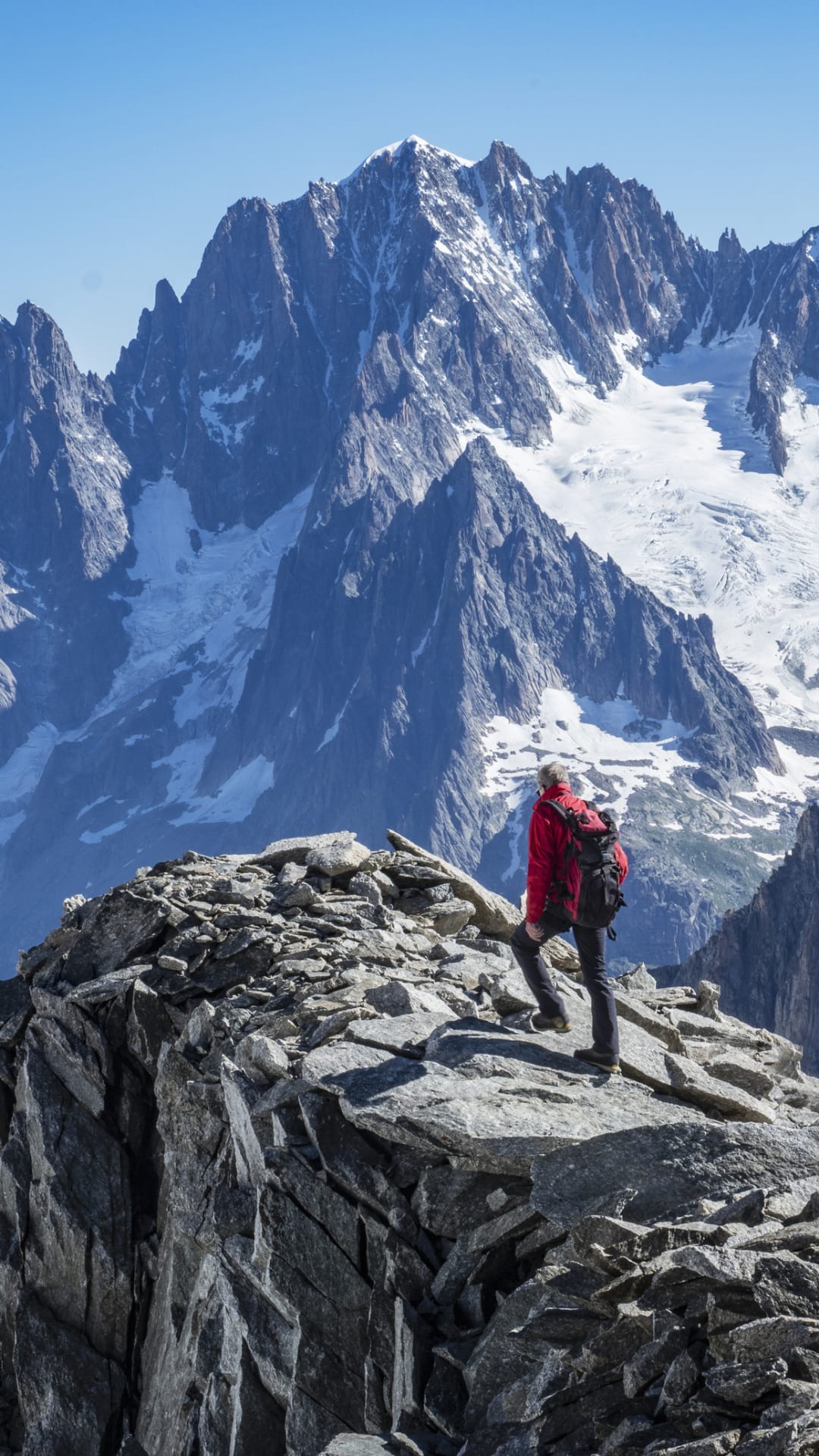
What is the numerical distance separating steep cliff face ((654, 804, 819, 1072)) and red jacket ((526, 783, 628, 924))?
163m

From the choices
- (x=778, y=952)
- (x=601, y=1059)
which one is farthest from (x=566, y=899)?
(x=778, y=952)

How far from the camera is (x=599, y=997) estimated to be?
60.5 ft

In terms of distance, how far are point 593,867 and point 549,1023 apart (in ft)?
9.49

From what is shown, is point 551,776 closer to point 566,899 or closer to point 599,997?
point 566,899

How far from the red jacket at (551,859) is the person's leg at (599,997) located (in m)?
0.49

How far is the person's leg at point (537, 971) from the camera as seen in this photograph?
1948 centimetres

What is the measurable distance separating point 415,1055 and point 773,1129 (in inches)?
220

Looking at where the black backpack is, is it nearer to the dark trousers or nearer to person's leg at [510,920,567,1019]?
the dark trousers

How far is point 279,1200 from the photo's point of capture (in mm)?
17375

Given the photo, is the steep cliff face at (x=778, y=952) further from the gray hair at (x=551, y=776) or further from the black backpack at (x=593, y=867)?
the black backpack at (x=593, y=867)

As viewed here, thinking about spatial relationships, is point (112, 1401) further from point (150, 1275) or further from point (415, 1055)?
point (415, 1055)

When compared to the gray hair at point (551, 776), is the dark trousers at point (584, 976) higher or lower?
lower

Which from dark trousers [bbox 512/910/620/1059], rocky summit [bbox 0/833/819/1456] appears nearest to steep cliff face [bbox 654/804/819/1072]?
rocky summit [bbox 0/833/819/1456]

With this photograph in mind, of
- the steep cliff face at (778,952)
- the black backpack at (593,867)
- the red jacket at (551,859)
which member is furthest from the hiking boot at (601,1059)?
the steep cliff face at (778,952)
